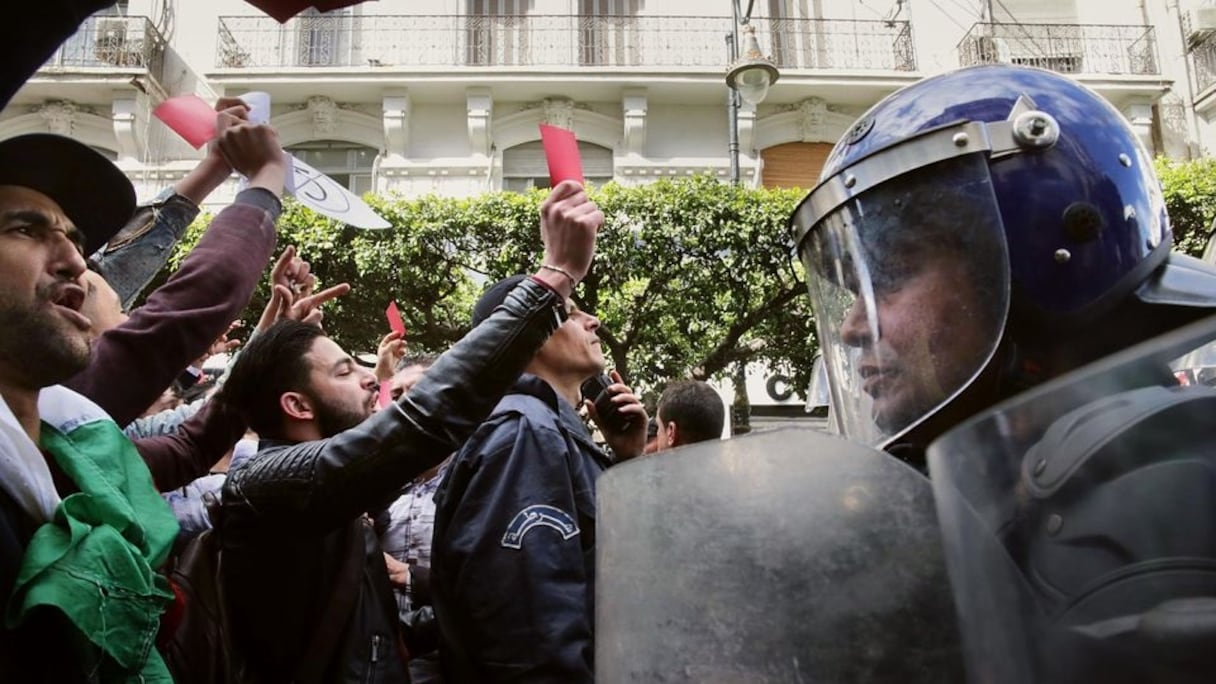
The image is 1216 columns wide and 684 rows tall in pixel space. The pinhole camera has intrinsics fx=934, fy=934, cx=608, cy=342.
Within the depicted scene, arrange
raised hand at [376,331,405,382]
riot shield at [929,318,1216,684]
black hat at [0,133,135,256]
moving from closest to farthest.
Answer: riot shield at [929,318,1216,684]
black hat at [0,133,135,256]
raised hand at [376,331,405,382]

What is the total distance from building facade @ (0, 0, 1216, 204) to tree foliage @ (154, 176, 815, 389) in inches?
Answer: 212

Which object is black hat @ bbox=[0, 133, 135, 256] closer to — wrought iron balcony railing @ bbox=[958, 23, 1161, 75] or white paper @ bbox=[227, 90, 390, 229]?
white paper @ bbox=[227, 90, 390, 229]

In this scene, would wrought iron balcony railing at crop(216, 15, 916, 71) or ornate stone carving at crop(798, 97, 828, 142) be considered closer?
ornate stone carving at crop(798, 97, 828, 142)

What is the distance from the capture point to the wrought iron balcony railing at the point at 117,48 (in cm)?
1748

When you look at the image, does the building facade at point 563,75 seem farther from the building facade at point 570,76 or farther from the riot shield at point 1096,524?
the riot shield at point 1096,524

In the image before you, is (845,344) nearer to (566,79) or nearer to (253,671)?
(253,671)

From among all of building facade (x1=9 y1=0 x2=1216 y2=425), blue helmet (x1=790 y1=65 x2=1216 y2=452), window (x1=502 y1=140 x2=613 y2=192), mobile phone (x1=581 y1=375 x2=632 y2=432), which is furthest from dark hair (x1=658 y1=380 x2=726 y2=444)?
window (x1=502 y1=140 x2=613 y2=192)

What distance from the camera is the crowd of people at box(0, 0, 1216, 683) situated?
80 centimetres

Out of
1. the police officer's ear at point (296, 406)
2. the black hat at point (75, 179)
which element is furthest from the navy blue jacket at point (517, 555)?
the black hat at point (75, 179)

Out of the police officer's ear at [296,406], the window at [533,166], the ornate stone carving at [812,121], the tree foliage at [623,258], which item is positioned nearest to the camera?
the police officer's ear at [296,406]

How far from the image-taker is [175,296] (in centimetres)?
208

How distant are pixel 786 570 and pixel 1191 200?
13051mm

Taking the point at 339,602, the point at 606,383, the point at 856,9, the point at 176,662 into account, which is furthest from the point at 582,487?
the point at 856,9

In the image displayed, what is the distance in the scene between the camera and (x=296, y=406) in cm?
236
